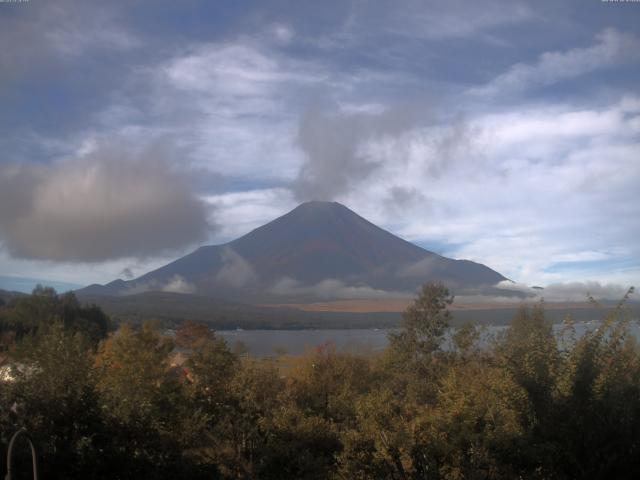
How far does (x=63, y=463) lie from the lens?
28.2 ft

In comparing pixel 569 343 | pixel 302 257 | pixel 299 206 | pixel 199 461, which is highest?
pixel 299 206

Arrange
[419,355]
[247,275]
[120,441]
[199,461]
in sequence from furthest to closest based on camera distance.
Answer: [247,275] → [419,355] → [199,461] → [120,441]

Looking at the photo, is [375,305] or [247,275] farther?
[247,275]

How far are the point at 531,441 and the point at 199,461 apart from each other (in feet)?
17.6

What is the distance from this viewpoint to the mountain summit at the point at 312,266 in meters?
101

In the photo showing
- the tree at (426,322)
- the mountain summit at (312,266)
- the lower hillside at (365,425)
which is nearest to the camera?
the lower hillside at (365,425)

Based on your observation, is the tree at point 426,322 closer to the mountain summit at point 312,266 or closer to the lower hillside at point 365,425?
the lower hillside at point 365,425

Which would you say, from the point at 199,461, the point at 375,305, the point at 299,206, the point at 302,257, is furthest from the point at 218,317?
the point at 299,206

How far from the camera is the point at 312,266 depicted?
124500mm

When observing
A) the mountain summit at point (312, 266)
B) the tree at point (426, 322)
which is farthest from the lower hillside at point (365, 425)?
the mountain summit at point (312, 266)

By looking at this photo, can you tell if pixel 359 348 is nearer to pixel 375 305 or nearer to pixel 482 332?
pixel 482 332

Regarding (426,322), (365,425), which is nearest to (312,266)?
(426,322)

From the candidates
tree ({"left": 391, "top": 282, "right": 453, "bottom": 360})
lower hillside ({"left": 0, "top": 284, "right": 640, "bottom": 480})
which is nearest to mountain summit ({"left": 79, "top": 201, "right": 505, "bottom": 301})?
tree ({"left": 391, "top": 282, "right": 453, "bottom": 360})

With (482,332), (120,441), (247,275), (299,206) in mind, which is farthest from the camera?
(299,206)
